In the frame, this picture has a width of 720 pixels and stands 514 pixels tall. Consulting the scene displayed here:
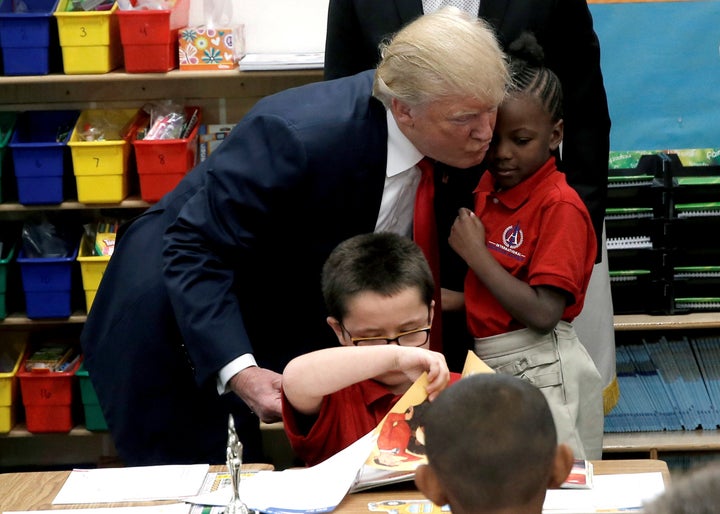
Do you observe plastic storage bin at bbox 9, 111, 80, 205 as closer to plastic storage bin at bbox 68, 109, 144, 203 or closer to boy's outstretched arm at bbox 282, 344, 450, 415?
plastic storage bin at bbox 68, 109, 144, 203

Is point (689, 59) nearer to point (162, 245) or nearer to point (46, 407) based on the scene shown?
point (162, 245)

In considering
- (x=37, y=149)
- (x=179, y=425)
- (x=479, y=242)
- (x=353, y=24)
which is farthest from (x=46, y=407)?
(x=479, y=242)

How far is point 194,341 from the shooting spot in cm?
214

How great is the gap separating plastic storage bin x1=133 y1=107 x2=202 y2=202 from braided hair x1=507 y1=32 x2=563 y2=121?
1716mm

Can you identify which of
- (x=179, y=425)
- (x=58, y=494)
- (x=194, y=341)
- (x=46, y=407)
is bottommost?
(x=46, y=407)

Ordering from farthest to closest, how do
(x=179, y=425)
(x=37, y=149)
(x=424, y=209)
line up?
1. (x=37, y=149)
2. (x=179, y=425)
3. (x=424, y=209)

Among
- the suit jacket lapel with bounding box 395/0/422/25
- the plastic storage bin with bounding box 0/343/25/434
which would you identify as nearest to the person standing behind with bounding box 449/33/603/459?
the suit jacket lapel with bounding box 395/0/422/25

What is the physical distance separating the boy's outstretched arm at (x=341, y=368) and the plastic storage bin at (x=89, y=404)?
2.29 metres

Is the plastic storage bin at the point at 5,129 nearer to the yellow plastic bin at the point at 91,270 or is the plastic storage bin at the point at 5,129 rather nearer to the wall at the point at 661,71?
the yellow plastic bin at the point at 91,270

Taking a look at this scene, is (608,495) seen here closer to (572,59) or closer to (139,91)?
(572,59)

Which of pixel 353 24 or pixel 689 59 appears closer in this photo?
pixel 353 24

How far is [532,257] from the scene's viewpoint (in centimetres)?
226

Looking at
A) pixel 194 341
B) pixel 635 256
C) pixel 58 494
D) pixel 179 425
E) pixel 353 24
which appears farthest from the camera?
pixel 635 256

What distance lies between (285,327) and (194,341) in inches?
11.7
